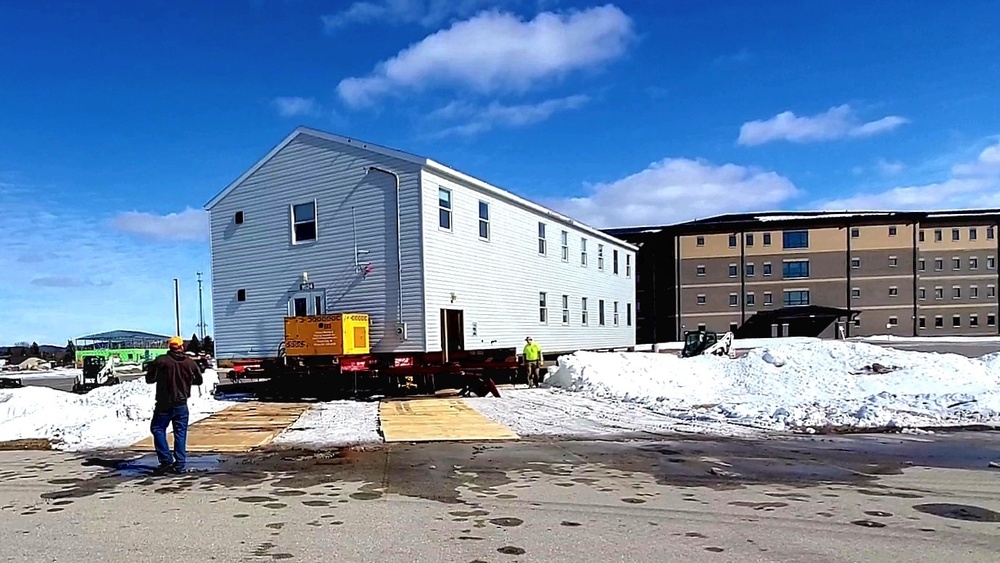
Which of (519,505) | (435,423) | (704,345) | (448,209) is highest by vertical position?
(448,209)

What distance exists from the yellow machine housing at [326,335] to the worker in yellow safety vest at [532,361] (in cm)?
489

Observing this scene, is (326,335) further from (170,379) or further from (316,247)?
(170,379)

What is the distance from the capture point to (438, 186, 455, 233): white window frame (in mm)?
20641

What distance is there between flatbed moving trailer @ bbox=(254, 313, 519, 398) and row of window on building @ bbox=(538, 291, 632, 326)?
829 cm

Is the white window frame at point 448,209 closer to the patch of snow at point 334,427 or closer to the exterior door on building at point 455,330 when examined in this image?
the exterior door on building at point 455,330

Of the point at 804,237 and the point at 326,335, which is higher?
the point at 804,237

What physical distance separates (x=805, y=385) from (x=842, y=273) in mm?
54793

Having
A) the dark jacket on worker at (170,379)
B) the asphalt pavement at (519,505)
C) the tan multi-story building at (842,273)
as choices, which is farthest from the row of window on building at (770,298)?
the dark jacket on worker at (170,379)

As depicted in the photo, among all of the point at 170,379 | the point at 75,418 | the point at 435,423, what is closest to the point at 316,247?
the point at 75,418

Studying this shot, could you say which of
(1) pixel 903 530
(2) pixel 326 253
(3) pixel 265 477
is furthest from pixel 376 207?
(1) pixel 903 530

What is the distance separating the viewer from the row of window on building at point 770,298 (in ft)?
226

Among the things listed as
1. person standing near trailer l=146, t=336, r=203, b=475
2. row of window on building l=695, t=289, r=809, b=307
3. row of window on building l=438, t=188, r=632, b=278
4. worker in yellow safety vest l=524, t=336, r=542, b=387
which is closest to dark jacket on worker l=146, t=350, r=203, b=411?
person standing near trailer l=146, t=336, r=203, b=475

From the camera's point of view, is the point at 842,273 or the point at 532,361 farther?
the point at 842,273

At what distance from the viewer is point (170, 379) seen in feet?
31.2
